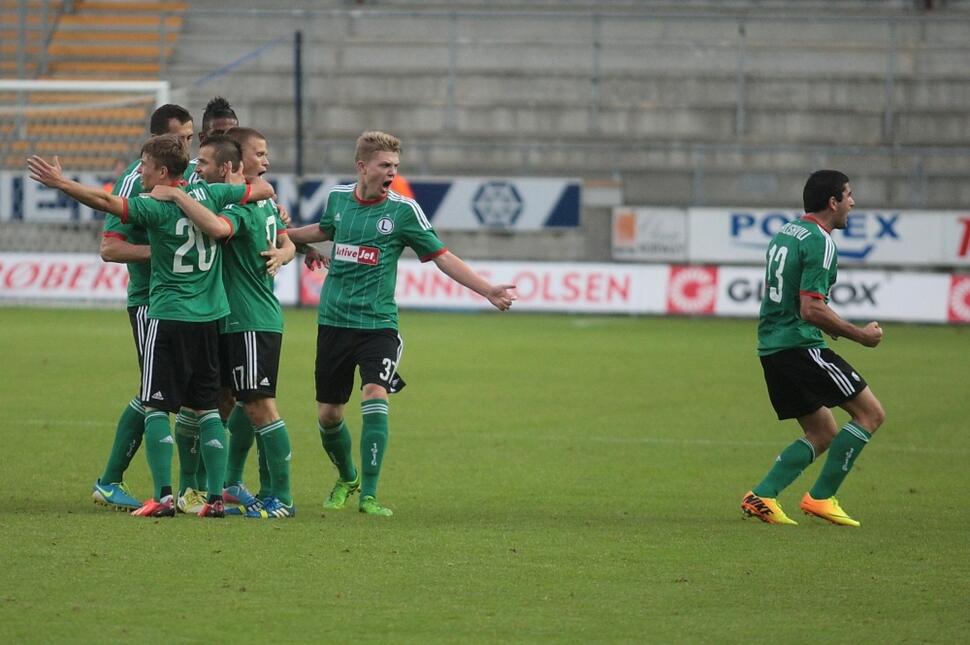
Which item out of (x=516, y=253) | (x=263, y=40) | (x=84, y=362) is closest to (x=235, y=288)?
(x=84, y=362)

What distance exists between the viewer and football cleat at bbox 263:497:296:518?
8.18 m

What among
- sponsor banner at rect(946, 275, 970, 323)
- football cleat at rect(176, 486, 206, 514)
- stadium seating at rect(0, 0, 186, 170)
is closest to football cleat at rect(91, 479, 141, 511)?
football cleat at rect(176, 486, 206, 514)

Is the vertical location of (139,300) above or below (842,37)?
below

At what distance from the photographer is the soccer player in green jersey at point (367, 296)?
8531 millimetres

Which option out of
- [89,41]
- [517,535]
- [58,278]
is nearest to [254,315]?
[517,535]

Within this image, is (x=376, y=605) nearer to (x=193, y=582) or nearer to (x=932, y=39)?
(x=193, y=582)

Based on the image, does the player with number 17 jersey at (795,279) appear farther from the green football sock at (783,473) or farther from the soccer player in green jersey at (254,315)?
the soccer player in green jersey at (254,315)

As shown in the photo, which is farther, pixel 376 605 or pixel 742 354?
pixel 742 354

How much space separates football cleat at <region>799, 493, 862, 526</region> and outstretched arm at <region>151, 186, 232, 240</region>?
349 cm

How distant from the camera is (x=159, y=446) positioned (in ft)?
26.1

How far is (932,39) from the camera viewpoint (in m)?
30.3

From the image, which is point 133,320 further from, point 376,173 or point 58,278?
point 58,278

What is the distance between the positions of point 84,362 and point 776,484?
33.8 ft

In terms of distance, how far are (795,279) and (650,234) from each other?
18.2m
